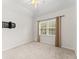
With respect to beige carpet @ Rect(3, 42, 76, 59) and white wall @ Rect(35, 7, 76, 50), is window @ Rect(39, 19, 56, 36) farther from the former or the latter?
beige carpet @ Rect(3, 42, 76, 59)

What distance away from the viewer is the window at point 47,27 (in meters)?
4.29

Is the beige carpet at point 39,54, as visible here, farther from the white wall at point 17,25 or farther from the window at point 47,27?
the window at point 47,27

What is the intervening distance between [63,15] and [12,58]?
252cm

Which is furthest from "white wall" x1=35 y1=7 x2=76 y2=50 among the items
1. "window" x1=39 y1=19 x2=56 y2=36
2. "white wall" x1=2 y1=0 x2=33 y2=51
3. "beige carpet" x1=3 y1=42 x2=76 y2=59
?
"white wall" x1=2 y1=0 x2=33 y2=51

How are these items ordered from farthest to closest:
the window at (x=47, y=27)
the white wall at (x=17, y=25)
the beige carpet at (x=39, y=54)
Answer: the window at (x=47, y=27) → the white wall at (x=17, y=25) → the beige carpet at (x=39, y=54)

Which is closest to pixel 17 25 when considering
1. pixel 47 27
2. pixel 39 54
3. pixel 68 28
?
pixel 47 27

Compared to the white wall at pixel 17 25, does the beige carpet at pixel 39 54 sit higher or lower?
lower

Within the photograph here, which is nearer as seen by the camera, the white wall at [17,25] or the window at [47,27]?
the white wall at [17,25]

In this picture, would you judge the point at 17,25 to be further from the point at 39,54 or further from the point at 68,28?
the point at 68,28

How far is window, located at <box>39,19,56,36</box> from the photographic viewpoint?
429 centimetres

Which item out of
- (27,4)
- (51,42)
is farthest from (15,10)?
(51,42)

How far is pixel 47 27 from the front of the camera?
463 cm

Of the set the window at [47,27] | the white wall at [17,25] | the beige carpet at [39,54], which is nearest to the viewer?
the beige carpet at [39,54]

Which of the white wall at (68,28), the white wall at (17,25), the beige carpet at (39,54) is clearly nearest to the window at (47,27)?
the white wall at (68,28)
